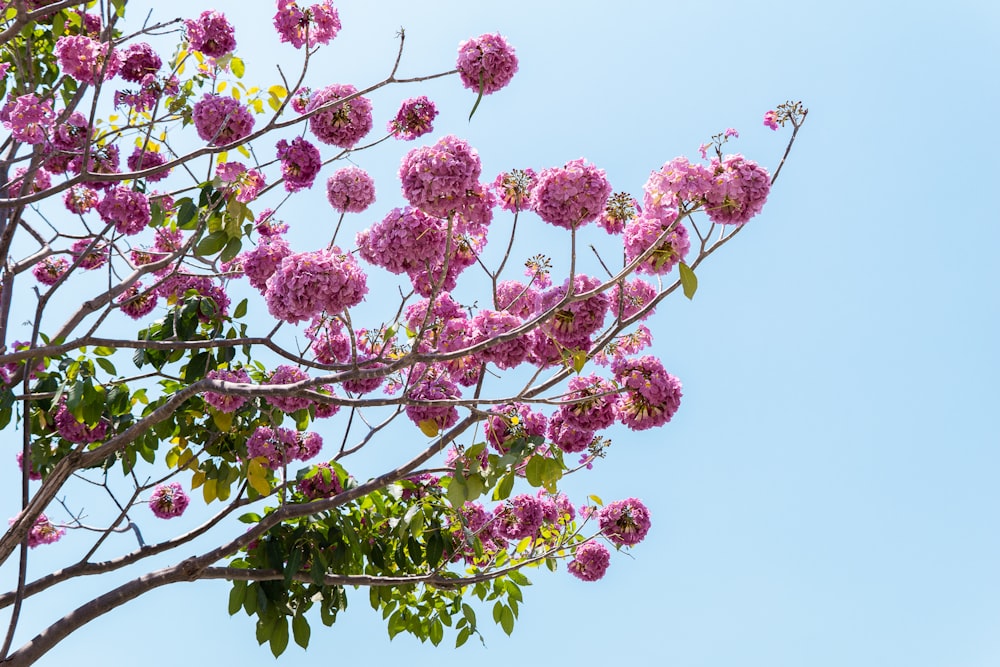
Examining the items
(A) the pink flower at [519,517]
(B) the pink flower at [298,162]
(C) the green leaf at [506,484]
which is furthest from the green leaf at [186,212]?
(A) the pink flower at [519,517]

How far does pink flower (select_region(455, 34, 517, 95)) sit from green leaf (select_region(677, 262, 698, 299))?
44.4 inches

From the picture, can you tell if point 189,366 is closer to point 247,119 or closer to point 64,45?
point 247,119

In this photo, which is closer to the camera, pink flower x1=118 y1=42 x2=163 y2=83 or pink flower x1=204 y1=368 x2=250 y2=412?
pink flower x1=204 y1=368 x2=250 y2=412

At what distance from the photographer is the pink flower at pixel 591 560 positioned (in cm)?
558

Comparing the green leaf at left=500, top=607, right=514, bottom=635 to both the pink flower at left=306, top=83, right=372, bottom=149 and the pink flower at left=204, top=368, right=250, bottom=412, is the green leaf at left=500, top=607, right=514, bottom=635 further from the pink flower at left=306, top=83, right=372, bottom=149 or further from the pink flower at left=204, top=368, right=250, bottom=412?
the pink flower at left=306, top=83, right=372, bottom=149

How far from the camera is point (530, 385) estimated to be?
3.94m

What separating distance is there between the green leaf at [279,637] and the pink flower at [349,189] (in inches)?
92.7

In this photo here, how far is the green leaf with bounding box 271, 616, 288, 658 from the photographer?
491cm

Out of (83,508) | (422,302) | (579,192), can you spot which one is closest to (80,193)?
(83,508)

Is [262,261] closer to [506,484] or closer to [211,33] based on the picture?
[506,484]

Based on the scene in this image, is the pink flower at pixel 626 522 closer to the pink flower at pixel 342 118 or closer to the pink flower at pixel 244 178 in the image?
the pink flower at pixel 342 118

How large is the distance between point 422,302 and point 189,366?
1.38 metres

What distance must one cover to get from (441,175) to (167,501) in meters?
3.42

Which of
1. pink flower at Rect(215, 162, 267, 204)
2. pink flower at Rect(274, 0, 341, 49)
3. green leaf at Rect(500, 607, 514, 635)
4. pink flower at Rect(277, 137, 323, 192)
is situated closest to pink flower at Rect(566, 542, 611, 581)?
green leaf at Rect(500, 607, 514, 635)
